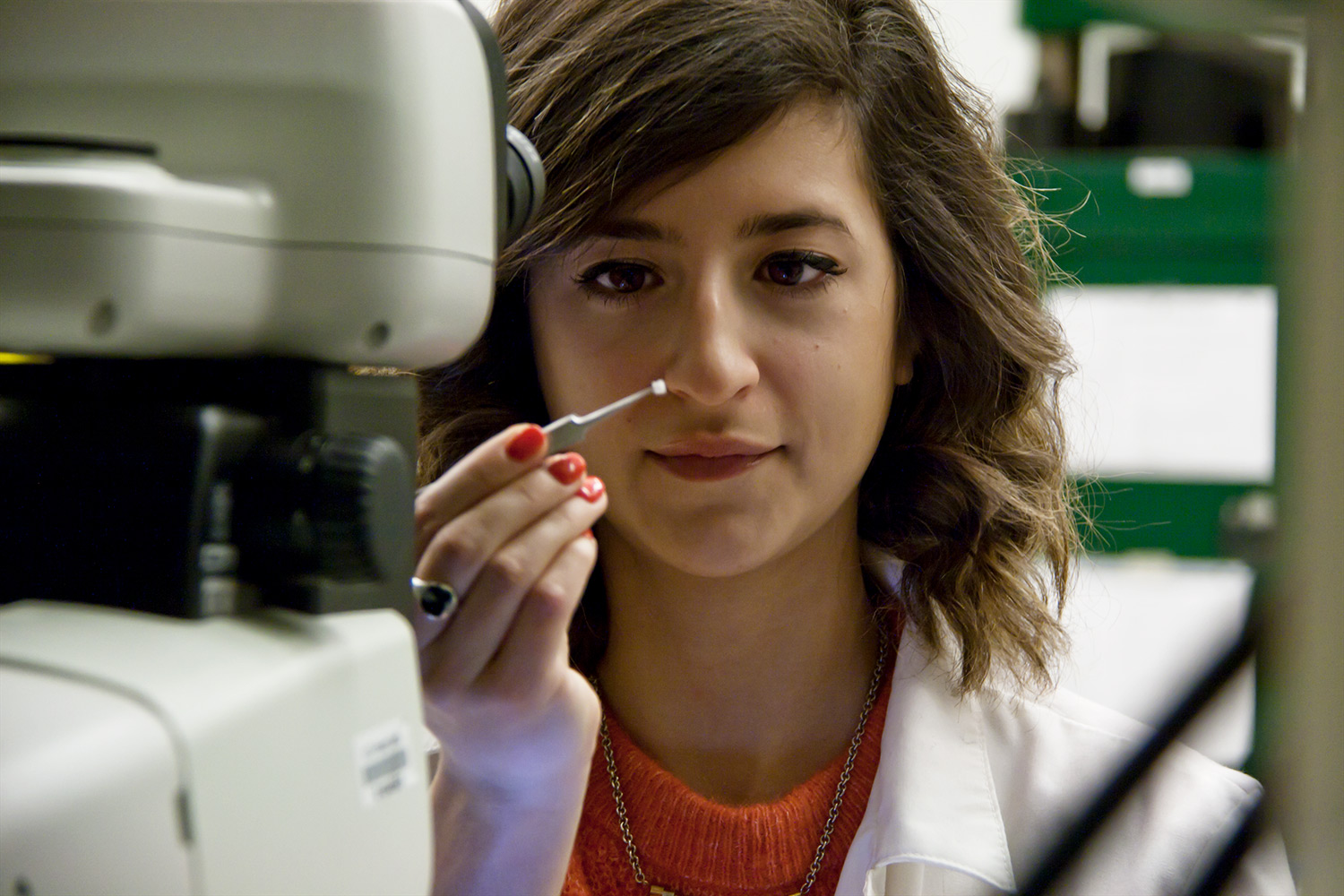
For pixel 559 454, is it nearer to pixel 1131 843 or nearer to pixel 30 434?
pixel 30 434

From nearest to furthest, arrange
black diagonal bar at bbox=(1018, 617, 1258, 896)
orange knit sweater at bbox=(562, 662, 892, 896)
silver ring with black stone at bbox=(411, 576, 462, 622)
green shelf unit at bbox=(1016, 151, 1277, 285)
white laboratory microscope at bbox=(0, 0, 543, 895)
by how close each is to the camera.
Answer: black diagonal bar at bbox=(1018, 617, 1258, 896) < white laboratory microscope at bbox=(0, 0, 543, 895) < silver ring with black stone at bbox=(411, 576, 462, 622) < orange knit sweater at bbox=(562, 662, 892, 896) < green shelf unit at bbox=(1016, 151, 1277, 285)

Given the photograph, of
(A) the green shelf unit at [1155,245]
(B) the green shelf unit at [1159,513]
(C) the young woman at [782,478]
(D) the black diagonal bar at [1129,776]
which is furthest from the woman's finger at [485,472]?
(B) the green shelf unit at [1159,513]

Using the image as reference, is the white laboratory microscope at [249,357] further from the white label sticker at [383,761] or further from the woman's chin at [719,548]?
the woman's chin at [719,548]

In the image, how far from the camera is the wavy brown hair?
39.9 inches

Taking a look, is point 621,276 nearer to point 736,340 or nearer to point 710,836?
point 736,340

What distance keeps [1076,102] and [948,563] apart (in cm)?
81

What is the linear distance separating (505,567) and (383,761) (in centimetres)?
19

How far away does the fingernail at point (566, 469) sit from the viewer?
718 millimetres

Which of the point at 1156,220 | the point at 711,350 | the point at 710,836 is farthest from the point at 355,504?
the point at 1156,220

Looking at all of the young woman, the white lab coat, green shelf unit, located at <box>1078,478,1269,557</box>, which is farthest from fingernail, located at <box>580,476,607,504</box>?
green shelf unit, located at <box>1078,478,1269,557</box>

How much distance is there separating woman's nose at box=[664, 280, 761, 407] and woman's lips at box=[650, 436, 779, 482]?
1.4 inches

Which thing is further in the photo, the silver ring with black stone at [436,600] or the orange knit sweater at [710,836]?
the orange knit sweater at [710,836]

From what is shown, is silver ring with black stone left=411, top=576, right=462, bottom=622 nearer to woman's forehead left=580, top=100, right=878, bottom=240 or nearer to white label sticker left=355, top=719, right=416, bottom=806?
white label sticker left=355, top=719, right=416, bottom=806

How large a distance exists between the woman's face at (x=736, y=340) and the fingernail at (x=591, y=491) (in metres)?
0.24
